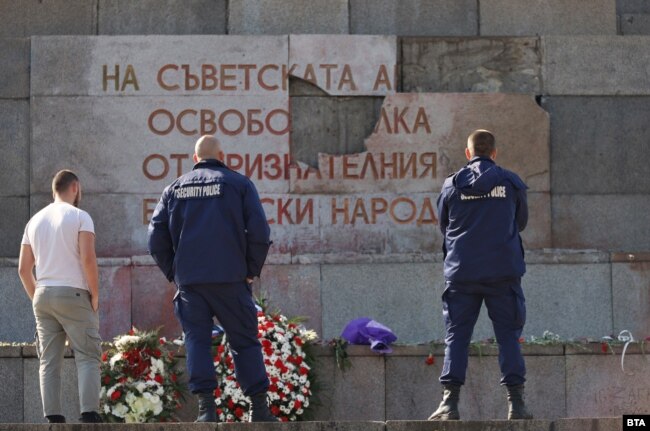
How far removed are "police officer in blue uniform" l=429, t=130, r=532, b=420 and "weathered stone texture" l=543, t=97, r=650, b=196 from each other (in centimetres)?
393

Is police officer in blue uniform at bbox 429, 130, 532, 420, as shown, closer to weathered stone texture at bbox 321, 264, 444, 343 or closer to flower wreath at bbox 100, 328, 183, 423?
flower wreath at bbox 100, 328, 183, 423

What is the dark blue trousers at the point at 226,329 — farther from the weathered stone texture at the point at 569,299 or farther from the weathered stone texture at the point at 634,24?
the weathered stone texture at the point at 634,24

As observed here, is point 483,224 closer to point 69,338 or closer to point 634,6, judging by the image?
point 69,338

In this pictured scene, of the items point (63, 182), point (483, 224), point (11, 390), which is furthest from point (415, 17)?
point (11, 390)

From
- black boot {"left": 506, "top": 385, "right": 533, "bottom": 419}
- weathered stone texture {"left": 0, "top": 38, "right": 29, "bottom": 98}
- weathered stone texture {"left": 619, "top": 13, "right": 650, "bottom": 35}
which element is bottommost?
black boot {"left": 506, "top": 385, "right": 533, "bottom": 419}

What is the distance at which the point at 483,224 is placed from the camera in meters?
9.36

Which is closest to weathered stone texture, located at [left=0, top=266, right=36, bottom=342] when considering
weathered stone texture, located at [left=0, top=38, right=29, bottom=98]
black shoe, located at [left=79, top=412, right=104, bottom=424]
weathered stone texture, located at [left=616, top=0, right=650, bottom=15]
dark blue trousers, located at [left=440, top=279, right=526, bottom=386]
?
weathered stone texture, located at [left=0, top=38, right=29, bottom=98]

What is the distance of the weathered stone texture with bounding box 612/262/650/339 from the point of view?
1280cm

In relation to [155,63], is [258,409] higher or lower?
lower

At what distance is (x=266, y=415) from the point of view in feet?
29.8

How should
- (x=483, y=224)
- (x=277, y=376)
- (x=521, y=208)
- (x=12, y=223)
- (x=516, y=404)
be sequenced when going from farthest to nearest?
(x=12, y=223), (x=277, y=376), (x=521, y=208), (x=483, y=224), (x=516, y=404)

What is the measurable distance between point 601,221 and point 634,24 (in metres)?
2.11

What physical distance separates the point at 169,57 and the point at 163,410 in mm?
4113

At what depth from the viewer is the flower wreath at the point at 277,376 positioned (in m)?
10.3
